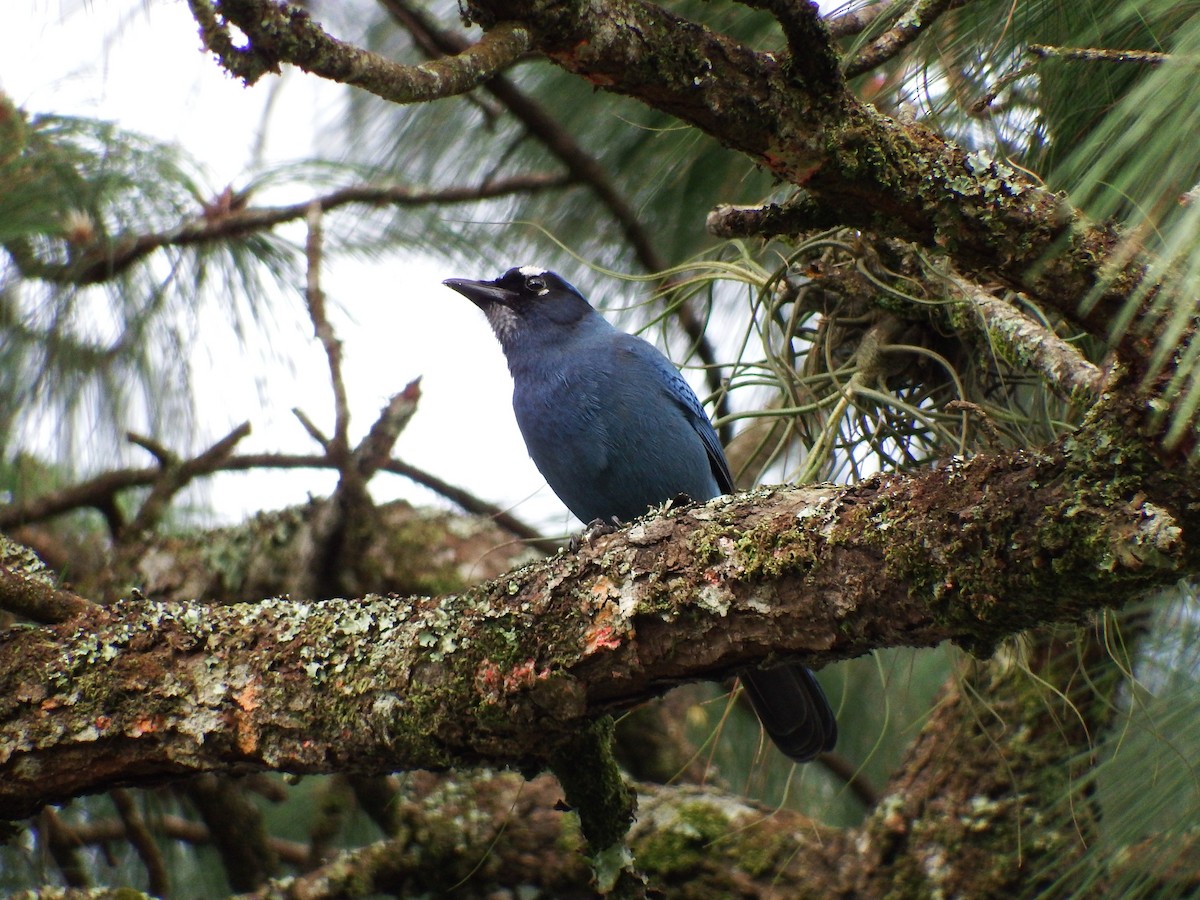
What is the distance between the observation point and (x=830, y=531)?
92.0 inches

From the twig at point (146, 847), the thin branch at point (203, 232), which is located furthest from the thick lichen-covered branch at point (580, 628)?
the thin branch at point (203, 232)

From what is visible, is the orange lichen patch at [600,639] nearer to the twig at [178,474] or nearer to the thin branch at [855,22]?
the thin branch at [855,22]

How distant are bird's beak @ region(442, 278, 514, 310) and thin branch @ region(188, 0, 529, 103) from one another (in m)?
2.75

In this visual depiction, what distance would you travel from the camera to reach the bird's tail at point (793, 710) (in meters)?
3.83

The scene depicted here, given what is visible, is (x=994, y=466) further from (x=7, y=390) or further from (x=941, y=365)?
(x=7, y=390)

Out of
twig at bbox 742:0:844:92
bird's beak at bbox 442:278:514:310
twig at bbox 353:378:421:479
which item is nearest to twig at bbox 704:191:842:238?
twig at bbox 742:0:844:92

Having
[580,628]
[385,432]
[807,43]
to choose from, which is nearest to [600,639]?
[580,628]

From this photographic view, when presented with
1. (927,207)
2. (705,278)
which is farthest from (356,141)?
(927,207)

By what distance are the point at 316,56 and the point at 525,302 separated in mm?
2924

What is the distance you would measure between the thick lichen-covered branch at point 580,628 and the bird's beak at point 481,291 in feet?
7.25

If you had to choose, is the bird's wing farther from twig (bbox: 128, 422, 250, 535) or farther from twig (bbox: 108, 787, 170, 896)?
twig (bbox: 108, 787, 170, 896)

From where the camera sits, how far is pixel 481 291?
16.3 ft

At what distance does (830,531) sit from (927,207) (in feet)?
2.19

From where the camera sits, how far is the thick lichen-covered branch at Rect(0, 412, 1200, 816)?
2.02m
